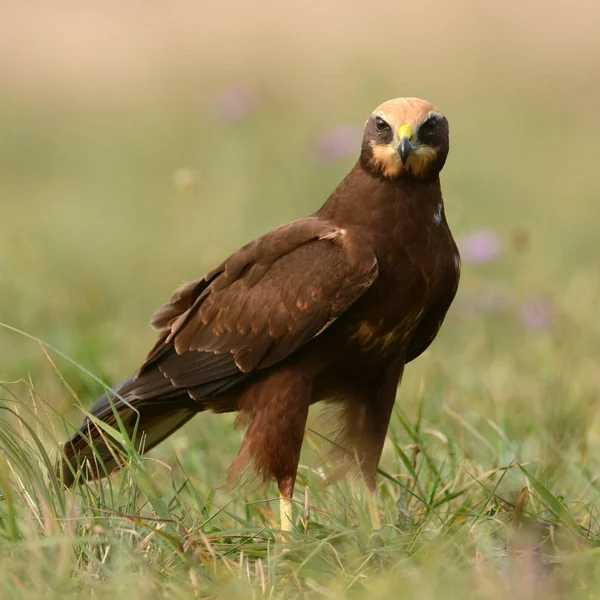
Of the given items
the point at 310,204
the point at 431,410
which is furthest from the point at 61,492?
the point at 310,204

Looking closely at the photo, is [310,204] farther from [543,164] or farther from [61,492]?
A: [61,492]

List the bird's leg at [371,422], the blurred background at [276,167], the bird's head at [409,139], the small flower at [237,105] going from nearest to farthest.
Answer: the bird's head at [409,139] < the bird's leg at [371,422] < the blurred background at [276,167] < the small flower at [237,105]

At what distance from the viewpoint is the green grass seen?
3406mm

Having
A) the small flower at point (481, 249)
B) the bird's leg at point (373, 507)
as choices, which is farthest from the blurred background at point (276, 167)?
the bird's leg at point (373, 507)

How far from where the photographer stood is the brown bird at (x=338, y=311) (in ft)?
13.6

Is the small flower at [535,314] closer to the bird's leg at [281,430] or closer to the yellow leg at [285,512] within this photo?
the bird's leg at [281,430]

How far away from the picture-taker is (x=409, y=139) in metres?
4.16

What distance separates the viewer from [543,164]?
480 inches

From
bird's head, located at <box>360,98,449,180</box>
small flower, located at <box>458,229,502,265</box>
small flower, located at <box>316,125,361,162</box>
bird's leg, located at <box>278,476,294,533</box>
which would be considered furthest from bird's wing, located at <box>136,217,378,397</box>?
small flower, located at <box>316,125,361,162</box>

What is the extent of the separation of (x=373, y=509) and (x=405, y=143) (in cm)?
123

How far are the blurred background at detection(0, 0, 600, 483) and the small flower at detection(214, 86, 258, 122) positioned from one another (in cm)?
2

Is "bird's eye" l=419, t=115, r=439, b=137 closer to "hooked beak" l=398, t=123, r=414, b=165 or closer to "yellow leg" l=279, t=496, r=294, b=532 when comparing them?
"hooked beak" l=398, t=123, r=414, b=165

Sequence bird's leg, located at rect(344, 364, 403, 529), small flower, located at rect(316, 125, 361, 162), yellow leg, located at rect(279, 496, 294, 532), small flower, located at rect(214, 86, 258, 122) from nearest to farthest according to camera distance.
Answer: yellow leg, located at rect(279, 496, 294, 532)
bird's leg, located at rect(344, 364, 403, 529)
small flower, located at rect(316, 125, 361, 162)
small flower, located at rect(214, 86, 258, 122)

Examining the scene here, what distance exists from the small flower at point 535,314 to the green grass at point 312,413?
78mm
